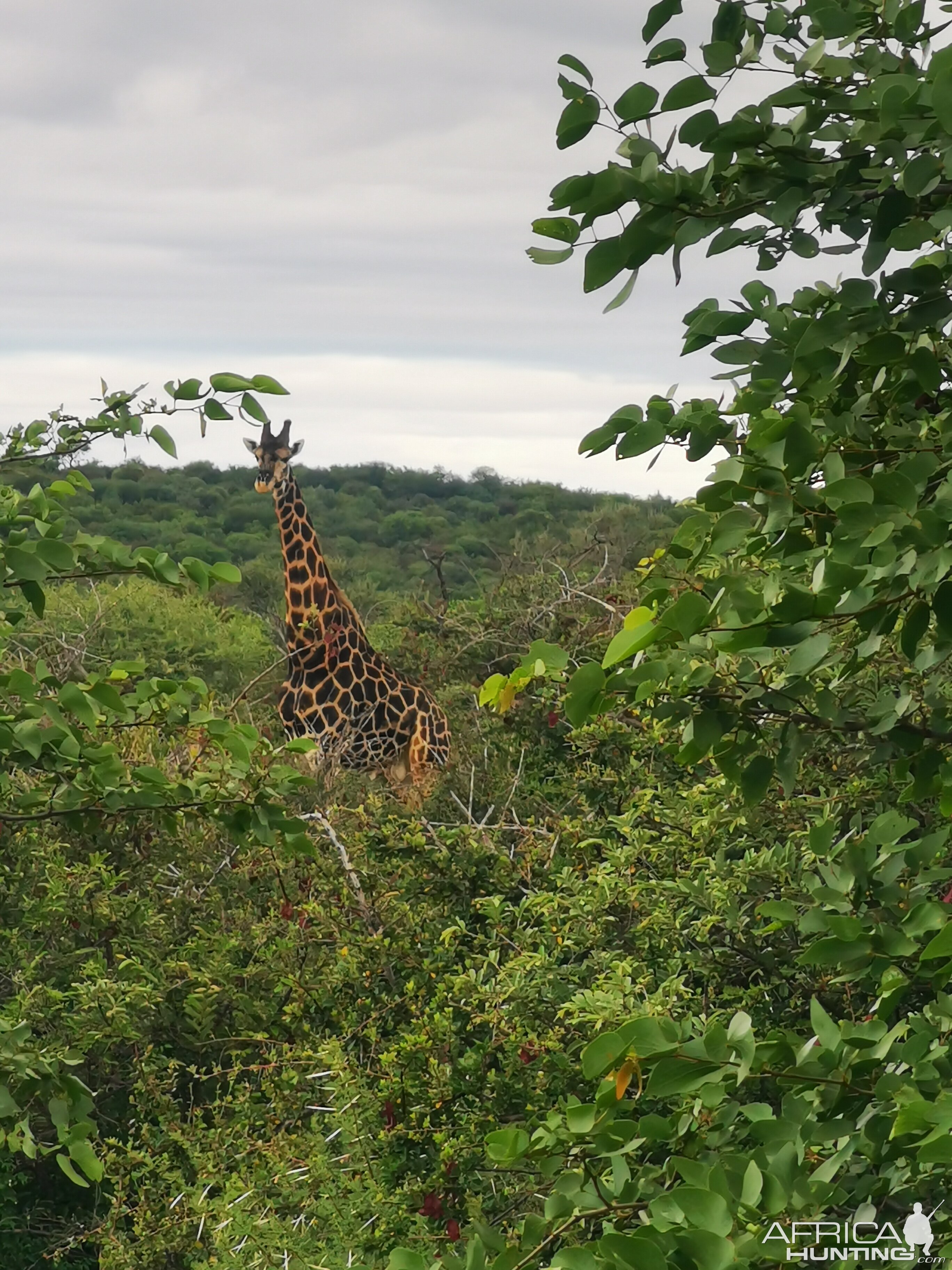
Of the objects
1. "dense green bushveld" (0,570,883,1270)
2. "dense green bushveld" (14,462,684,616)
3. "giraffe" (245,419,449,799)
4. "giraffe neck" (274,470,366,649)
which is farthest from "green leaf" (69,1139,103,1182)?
"dense green bushveld" (14,462,684,616)

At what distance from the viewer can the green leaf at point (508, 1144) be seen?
163 centimetres

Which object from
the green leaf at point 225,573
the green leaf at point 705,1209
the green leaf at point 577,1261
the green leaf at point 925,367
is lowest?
the green leaf at point 577,1261

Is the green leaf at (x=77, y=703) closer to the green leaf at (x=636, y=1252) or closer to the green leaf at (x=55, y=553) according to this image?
the green leaf at (x=55, y=553)

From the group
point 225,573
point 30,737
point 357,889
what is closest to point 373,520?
point 357,889

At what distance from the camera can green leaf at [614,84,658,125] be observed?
1535 mm

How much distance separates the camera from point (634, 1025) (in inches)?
61.1

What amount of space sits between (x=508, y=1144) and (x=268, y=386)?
5.85ft

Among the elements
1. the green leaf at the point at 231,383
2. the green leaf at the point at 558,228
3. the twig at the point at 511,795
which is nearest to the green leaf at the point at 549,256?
the green leaf at the point at 558,228

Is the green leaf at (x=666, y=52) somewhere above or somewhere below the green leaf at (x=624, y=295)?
above

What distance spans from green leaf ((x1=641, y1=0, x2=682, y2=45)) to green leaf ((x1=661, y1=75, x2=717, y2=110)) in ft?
0.28

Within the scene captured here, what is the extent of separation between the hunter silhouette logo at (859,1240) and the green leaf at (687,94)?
4.32 ft

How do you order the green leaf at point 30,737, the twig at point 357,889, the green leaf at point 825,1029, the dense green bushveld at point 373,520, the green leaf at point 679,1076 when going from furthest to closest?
the dense green bushveld at point 373,520 < the twig at point 357,889 < the green leaf at point 30,737 < the green leaf at point 825,1029 < the green leaf at point 679,1076

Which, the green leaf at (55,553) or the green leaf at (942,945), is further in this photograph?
the green leaf at (55,553)

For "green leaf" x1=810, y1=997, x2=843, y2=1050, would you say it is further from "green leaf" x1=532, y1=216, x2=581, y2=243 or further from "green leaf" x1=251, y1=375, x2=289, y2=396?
"green leaf" x1=251, y1=375, x2=289, y2=396
